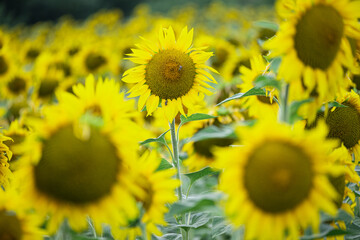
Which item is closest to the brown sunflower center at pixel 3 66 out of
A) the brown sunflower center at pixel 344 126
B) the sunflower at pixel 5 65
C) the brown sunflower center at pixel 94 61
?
the sunflower at pixel 5 65

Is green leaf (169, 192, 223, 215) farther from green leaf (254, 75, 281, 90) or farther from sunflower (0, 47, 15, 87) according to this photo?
sunflower (0, 47, 15, 87)

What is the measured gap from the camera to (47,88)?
3.61 metres

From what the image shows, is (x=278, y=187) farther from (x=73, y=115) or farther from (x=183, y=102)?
(x=183, y=102)

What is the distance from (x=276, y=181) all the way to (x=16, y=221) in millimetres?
727

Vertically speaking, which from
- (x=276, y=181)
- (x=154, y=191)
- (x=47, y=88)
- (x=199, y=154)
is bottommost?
(x=47, y=88)

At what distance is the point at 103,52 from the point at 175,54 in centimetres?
282

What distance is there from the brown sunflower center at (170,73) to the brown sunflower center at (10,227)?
29.6 inches

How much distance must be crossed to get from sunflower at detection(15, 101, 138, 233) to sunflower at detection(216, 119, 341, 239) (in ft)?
0.88

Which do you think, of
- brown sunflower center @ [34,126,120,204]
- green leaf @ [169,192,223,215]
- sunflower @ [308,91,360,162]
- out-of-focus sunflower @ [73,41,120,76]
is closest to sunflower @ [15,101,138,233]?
brown sunflower center @ [34,126,120,204]

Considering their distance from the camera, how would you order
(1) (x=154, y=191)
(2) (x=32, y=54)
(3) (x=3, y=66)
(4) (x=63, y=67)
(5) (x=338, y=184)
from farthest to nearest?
(2) (x=32, y=54) < (4) (x=63, y=67) < (3) (x=3, y=66) < (5) (x=338, y=184) < (1) (x=154, y=191)

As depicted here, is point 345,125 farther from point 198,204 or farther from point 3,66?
point 3,66

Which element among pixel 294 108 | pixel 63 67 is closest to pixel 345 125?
pixel 294 108

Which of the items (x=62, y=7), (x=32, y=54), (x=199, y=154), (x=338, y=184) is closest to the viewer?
(x=338, y=184)

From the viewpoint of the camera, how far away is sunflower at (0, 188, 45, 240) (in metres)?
1.03
